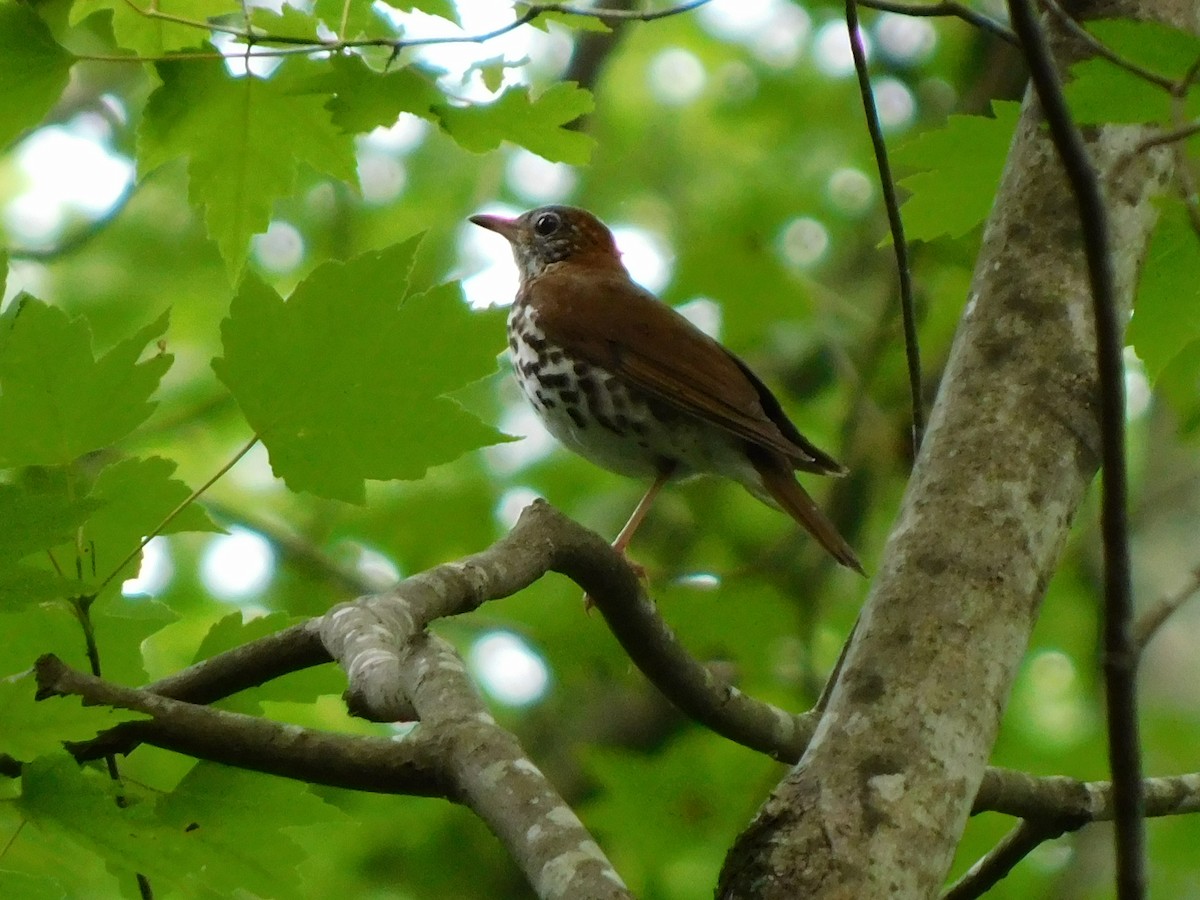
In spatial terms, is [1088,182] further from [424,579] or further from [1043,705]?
[1043,705]

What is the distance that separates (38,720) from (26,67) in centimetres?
142

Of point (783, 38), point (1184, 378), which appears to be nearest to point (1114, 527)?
point (1184, 378)

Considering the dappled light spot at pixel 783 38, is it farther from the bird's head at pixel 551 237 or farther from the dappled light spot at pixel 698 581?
the dappled light spot at pixel 698 581

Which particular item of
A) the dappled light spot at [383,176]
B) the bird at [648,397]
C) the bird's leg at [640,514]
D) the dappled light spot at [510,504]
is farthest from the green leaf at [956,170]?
the dappled light spot at [383,176]

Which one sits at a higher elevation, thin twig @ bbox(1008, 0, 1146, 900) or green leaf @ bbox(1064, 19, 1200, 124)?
green leaf @ bbox(1064, 19, 1200, 124)

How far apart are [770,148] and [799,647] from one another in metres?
5.72

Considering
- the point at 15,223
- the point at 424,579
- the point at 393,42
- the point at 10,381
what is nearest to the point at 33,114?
the point at 393,42

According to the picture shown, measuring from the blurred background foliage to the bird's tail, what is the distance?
1.53ft

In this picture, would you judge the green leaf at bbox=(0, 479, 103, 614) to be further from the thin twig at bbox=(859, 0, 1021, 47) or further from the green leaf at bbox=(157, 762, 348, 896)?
the thin twig at bbox=(859, 0, 1021, 47)

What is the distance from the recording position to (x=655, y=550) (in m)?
6.89

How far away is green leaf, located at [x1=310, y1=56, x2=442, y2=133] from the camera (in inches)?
100

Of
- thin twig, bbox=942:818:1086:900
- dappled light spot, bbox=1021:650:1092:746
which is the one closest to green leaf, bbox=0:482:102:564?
thin twig, bbox=942:818:1086:900

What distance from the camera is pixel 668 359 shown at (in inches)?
178

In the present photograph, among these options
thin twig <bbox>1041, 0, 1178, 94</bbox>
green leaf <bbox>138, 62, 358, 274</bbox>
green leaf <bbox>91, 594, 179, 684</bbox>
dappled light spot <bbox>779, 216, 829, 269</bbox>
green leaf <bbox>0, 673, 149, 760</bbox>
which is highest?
dappled light spot <bbox>779, 216, 829, 269</bbox>
